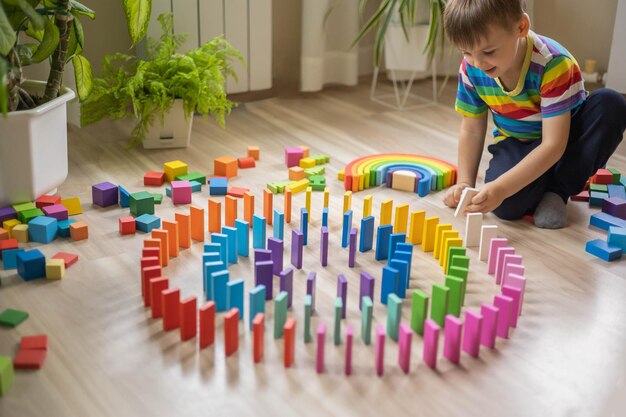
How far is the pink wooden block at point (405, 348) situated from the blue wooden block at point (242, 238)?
510 millimetres

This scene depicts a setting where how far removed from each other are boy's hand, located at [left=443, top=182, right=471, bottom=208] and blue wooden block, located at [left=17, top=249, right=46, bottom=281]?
1.01m

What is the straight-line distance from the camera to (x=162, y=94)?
7.29 ft

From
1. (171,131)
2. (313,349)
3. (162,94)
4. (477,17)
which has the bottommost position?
(313,349)

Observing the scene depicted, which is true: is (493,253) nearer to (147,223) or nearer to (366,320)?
(366,320)

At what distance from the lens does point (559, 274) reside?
5.35 feet

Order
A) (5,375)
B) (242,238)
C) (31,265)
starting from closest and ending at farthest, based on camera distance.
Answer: (5,375) < (31,265) < (242,238)

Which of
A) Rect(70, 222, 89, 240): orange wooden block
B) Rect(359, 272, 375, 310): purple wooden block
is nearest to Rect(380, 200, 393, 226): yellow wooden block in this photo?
Rect(359, 272, 375, 310): purple wooden block

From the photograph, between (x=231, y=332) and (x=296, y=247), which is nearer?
(x=231, y=332)

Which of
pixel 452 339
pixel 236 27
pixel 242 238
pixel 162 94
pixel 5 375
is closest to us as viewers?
pixel 5 375

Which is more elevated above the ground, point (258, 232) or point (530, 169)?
point (530, 169)

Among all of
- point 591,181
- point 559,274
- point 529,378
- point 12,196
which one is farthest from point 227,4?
point 529,378

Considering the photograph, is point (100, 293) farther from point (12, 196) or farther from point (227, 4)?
point (227, 4)

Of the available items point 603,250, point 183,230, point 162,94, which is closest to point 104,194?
point 183,230

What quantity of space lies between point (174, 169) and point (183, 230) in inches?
17.5
